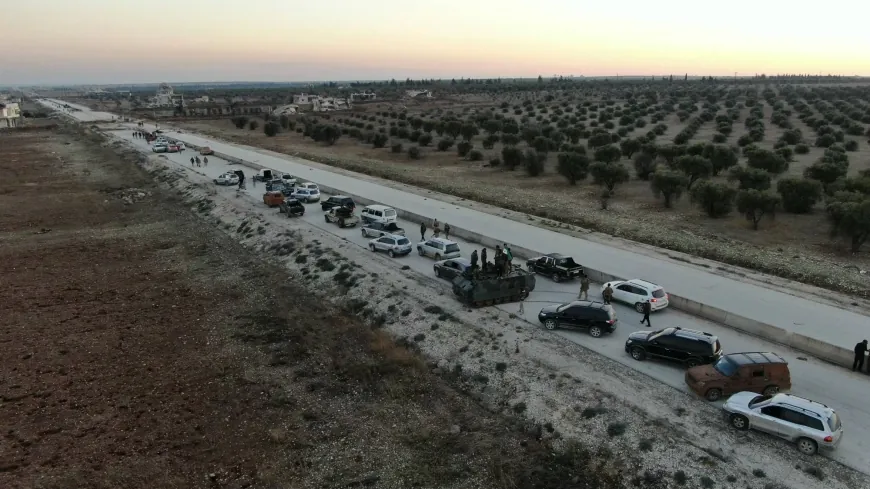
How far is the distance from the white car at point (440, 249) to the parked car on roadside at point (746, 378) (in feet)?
42.8

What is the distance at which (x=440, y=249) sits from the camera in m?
26.0

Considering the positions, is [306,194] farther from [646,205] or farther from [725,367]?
[725,367]

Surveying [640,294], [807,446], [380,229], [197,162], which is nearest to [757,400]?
[807,446]

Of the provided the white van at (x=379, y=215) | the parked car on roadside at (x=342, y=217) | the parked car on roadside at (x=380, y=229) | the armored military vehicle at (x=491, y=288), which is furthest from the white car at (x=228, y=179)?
the armored military vehicle at (x=491, y=288)

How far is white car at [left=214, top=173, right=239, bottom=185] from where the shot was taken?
1852 inches

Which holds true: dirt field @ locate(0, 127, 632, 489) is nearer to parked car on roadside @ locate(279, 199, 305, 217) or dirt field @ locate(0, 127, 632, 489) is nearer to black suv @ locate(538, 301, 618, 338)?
black suv @ locate(538, 301, 618, 338)

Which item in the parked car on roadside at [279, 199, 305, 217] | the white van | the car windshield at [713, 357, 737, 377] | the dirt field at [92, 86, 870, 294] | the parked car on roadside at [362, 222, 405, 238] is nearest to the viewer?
the car windshield at [713, 357, 737, 377]

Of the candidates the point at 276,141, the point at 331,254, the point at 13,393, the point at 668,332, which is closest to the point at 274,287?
the point at 331,254

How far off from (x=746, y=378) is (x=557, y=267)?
30.5 feet

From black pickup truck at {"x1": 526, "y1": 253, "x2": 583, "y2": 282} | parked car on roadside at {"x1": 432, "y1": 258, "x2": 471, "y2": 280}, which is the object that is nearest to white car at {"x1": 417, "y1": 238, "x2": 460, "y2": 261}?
parked car on roadside at {"x1": 432, "y1": 258, "x2": 471, "y2": 280}

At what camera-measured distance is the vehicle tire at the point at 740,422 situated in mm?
13367

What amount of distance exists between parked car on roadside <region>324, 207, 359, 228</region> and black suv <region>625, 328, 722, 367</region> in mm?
19329

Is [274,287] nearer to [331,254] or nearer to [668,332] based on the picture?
[331,254]

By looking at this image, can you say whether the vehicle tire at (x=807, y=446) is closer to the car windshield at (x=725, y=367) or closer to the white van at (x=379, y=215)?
the car windshield at (x=725, y=367)
